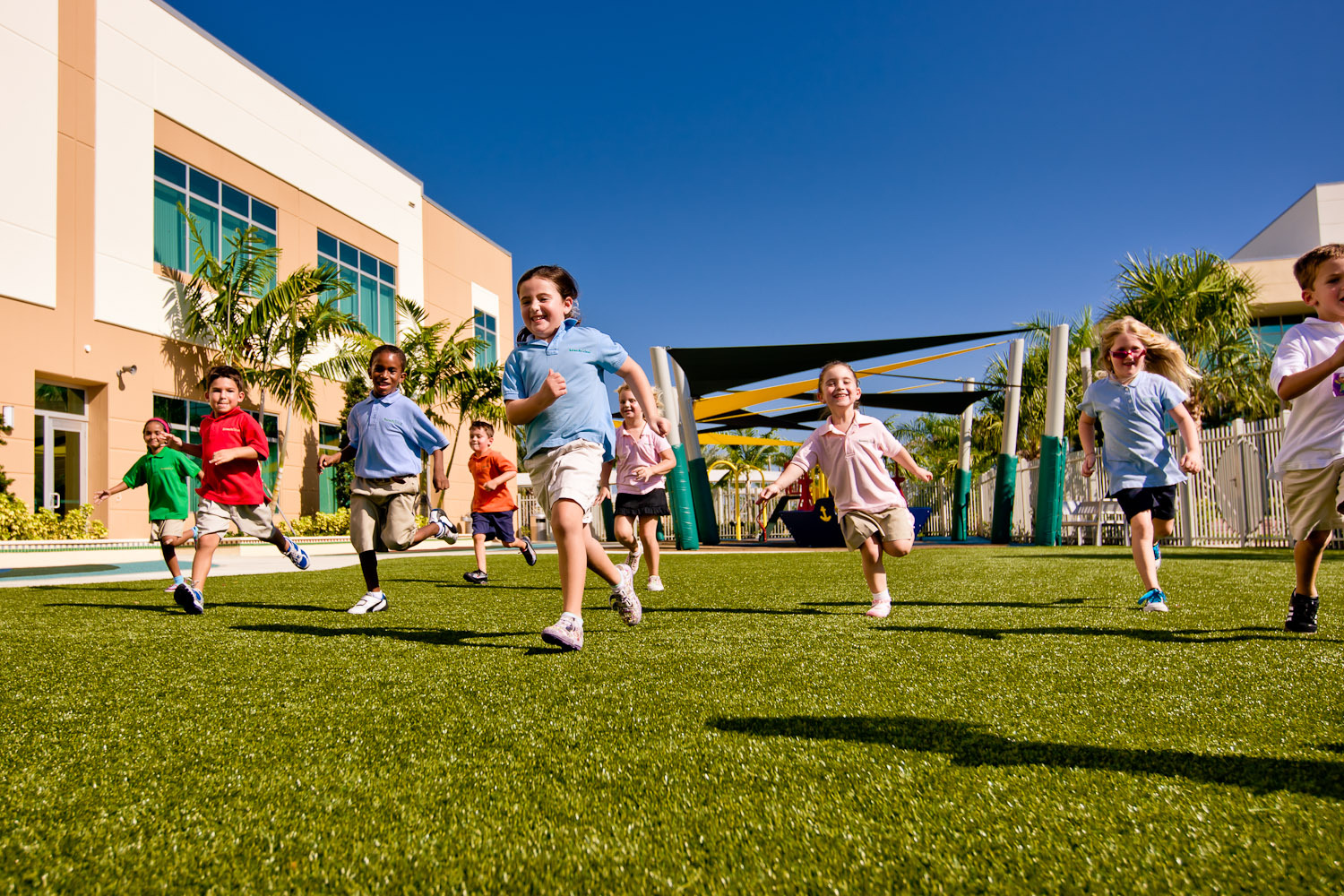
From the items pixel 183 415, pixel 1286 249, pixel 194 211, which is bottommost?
pixel 183 415

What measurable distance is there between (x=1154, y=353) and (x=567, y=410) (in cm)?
370

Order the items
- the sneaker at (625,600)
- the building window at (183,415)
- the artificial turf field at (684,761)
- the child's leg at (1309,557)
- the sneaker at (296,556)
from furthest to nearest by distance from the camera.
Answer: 1. the building window at (183,415)
2. the sneaker at (296,556)
3. the sneaker at (625,600)
4. the child's leg at (1309,557)
5. the artificial turf field at (684,761)

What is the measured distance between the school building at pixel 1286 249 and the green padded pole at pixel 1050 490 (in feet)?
63.4

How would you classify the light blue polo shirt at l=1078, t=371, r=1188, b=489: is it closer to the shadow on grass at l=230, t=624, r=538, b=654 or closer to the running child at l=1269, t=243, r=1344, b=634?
the running child at l=1269, t=243, r=1344, b=634

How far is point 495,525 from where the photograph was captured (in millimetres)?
8445

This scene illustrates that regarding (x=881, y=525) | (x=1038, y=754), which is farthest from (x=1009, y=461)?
(x=1038, y=754)

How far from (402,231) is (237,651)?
73.2 ft

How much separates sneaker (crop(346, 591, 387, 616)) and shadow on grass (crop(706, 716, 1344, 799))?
3445mm

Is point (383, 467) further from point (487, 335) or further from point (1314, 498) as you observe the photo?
point (487, 335)

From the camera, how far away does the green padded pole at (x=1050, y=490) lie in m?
15.1

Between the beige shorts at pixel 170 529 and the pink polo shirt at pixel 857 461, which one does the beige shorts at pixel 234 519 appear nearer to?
the beige shorts at pixel 170 529

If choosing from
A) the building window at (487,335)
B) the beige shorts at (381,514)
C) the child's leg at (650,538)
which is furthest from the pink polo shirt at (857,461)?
the building window at (487,335)

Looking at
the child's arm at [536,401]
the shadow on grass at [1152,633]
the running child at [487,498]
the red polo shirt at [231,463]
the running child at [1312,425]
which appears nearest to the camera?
the child's arm at [536,401]

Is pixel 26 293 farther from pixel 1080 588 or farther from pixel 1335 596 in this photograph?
pixel 1335 596
